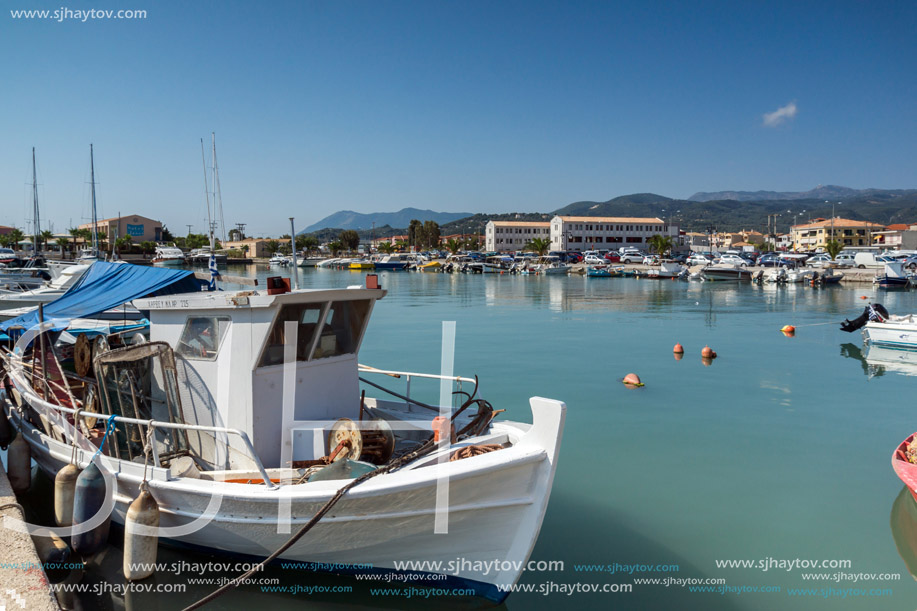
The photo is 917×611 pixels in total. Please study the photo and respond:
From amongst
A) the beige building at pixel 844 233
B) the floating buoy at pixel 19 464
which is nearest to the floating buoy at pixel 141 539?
the floating buoy at pixel 19 464

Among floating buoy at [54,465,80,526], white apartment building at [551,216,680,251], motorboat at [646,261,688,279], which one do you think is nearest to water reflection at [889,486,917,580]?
floating buoy at [54,465,80,526]

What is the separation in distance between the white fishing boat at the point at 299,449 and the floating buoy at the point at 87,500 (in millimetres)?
178

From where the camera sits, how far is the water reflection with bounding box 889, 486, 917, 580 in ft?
24.0

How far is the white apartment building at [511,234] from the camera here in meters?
123

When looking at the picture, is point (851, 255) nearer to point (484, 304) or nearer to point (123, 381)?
point (484, 304)

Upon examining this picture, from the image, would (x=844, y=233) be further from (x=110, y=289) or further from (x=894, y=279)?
(x=110, y=289)

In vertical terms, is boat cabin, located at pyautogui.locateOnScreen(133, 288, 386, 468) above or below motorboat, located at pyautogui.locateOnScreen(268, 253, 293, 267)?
below

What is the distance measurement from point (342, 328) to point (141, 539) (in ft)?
10.1

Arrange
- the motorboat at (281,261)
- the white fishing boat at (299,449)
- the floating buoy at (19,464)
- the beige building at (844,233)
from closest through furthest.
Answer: the white fishing boat at (299,449) < the floating buoy at (19,464) < the motorboat at (281,261) < the beige building at (844,233)

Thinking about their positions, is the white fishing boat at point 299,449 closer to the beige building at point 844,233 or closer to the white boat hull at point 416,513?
the white boat hull at point 416,513

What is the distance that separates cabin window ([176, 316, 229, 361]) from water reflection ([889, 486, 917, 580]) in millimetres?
8555

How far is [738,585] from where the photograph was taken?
6809 mm

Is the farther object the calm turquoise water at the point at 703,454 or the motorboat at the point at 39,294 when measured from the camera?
the motorboat at the point at 39,294

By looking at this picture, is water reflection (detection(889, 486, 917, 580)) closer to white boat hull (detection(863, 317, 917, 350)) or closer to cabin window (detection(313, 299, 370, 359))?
cabin window (detection(313, 299, 370, 359))
